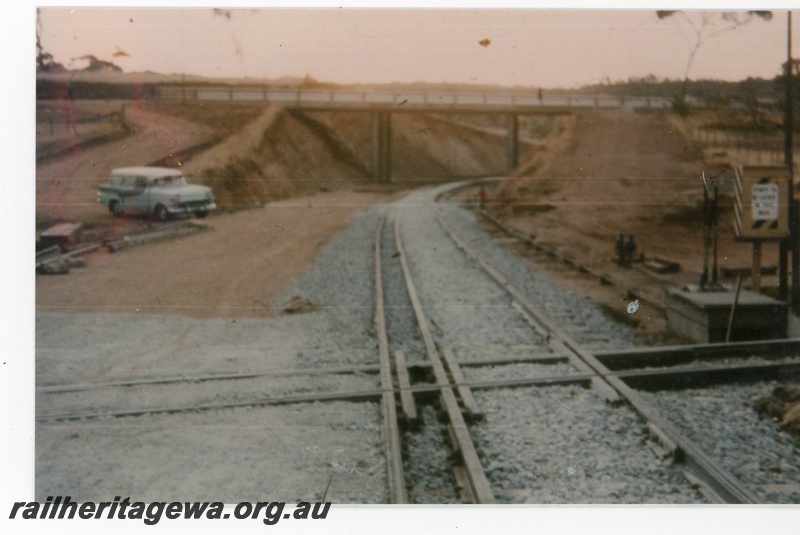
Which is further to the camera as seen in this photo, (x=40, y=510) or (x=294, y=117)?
(x=294, y=117)

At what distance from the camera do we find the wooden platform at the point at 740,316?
526 cm

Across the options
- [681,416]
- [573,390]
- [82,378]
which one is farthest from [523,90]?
[82,378]

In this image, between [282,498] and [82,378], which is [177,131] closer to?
[82,378]

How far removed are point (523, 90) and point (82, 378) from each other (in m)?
3.65

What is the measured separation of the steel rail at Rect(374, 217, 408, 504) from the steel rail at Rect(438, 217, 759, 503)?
924 mm

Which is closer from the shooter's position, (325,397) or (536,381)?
(325,397)

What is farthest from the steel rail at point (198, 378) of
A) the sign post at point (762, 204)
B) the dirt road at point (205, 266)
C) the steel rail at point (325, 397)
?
the sign post at point (762, 204)

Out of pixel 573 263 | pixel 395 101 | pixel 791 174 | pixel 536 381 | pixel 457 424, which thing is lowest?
pixel 457 424

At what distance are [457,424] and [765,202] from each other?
9.70 feet

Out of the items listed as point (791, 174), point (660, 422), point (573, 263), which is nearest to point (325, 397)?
point (660, 422)

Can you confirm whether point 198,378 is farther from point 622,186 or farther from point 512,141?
point 622,186

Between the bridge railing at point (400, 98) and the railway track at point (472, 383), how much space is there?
2.56 ft

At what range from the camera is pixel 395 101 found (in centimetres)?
482

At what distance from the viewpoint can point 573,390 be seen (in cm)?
469
